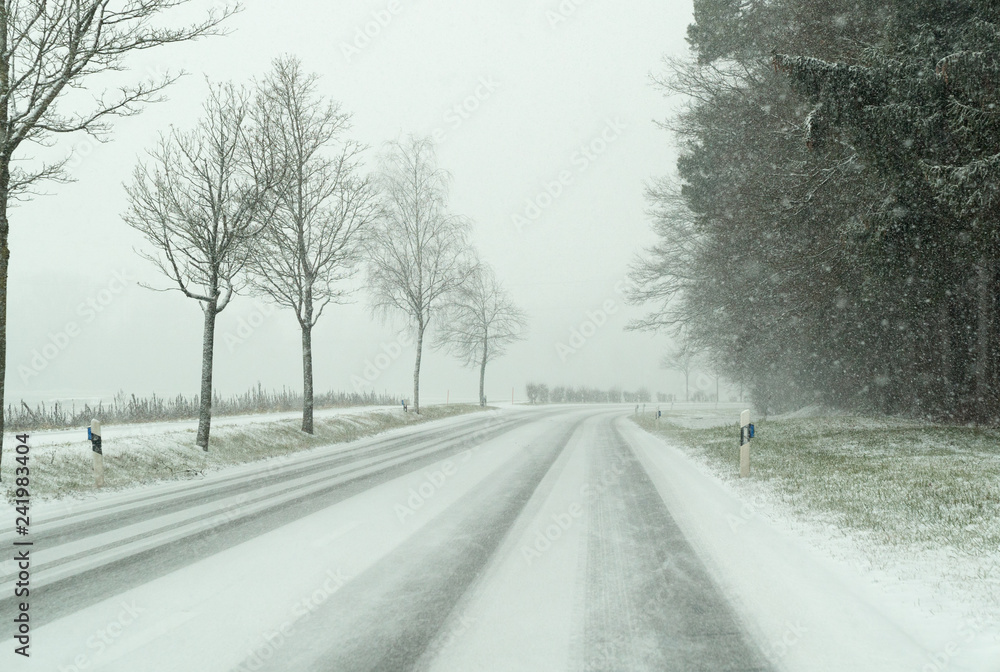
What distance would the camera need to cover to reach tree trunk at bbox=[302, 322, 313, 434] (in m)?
16.0

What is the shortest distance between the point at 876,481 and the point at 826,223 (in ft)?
25.9

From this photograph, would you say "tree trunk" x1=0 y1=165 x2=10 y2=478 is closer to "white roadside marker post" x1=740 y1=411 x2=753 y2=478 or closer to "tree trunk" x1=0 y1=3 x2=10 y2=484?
"tree trunk" x1=0 y1=3 x2=10 y2=484

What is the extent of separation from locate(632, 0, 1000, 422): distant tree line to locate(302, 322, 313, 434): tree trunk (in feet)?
41.6

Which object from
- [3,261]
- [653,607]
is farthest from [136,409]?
[653,607]

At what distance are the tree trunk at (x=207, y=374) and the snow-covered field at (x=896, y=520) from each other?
369 inches

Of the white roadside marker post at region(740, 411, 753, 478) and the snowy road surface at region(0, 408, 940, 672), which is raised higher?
the white roadside marker post at region(740, 411, 753, 478)

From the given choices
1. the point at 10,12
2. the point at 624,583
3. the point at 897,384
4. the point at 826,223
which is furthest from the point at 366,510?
the point at 897,384

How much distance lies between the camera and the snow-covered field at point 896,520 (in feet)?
11.1

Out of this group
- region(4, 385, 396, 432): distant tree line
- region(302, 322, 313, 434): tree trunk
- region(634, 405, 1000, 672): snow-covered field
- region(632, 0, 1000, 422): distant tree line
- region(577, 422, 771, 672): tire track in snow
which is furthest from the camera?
region(302, 322, 313, 434): tree trunk

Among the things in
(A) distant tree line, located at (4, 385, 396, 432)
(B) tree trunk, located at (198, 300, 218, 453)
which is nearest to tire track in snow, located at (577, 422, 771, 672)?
(B) tree trunk, located at (198, 300, 218, 453)

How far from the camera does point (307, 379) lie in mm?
16625

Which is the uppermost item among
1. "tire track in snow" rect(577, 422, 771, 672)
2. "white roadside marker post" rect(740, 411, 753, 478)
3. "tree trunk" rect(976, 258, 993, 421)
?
"tree trunk" rect(976, 258, 993, 421)

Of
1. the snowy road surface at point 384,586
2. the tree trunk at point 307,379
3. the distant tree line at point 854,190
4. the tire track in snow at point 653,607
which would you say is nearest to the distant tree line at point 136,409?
the tree trunk at point 307,379

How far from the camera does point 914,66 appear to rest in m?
9.50
